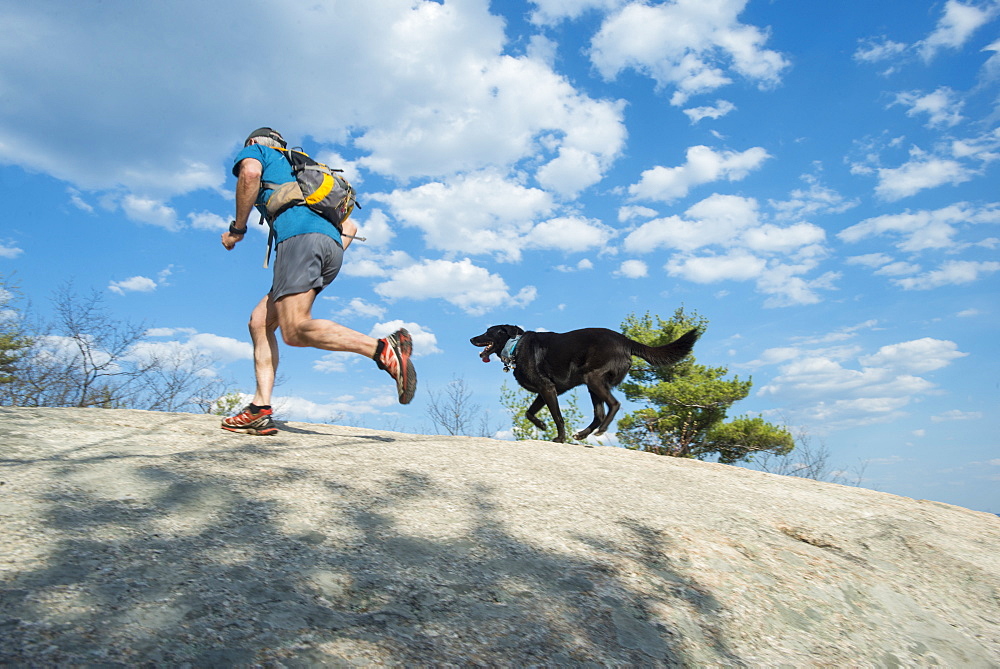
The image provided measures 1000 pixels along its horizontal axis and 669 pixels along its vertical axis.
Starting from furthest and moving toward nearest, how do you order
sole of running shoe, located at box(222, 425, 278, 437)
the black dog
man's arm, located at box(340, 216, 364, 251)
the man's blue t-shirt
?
the black dog < man's arm, located at box(340, 216, 364, 251) < sole of running shoe, located at box(222, 425, 278, 437) < the man's blue t-shirt

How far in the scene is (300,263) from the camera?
350cm

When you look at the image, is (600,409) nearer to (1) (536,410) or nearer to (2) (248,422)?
(1) (536,410)

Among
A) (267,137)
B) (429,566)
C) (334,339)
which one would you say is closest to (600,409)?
(334,339)

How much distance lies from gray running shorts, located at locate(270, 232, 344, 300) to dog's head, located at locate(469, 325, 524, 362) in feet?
13.0

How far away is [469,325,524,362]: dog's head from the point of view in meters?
7.40

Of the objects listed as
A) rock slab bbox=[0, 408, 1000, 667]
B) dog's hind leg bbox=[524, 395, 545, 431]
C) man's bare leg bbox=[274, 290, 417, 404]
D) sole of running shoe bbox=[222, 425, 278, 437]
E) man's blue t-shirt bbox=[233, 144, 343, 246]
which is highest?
man's blue t-shirt bbox=[233, 144, 343, 246]

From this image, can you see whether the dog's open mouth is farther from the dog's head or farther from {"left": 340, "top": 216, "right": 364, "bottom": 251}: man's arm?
{"left": 340, "top": 216, "right": 364, "bottom": 251}: man's arm

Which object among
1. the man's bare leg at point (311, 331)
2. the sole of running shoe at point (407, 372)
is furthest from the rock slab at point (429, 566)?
the man's bare leg at point (311, 331)

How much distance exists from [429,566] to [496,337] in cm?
557

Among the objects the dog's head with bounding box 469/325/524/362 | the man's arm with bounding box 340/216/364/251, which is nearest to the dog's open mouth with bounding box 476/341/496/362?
the dog's head with bounding box 469/325/524/362

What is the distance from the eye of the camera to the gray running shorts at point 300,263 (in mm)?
3470

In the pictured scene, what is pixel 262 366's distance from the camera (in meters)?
3.81

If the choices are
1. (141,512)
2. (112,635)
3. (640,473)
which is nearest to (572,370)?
(640,473)

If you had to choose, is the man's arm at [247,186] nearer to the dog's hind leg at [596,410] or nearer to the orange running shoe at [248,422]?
the orange running shoe at [248,422]
